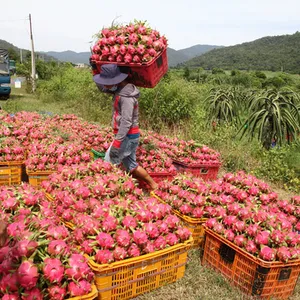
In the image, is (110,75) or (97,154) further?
(97,154)

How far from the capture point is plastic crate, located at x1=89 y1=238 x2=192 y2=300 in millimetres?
2469

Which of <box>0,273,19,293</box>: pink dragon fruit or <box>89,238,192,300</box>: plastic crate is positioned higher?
<box>0,273,19,293</box>: pink dragon fruit

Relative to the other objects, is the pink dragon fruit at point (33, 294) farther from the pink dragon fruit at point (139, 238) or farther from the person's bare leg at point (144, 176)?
the person's bare leg at point (144, 176)

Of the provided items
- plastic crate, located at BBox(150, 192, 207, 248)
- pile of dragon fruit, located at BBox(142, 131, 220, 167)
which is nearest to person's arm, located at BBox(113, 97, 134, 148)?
plastic crate, located at BBox(150, 192, 207, 248)

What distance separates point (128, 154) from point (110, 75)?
3.65 feet

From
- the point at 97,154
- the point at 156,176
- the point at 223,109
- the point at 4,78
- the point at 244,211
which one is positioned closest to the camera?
the point at 244,211

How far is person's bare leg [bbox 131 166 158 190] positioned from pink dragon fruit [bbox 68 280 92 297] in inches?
104

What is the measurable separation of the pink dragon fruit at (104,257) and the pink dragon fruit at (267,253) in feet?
4.22

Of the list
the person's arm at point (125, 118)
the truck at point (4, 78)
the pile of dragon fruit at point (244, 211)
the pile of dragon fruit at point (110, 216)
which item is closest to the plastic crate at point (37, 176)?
the pile of dragon fruit at point (110, 216)

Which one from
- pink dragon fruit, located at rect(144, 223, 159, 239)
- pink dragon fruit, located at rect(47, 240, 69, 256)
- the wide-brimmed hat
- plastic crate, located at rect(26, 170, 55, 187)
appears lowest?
plastic crate, located at rect(26, 170, 55, 187)

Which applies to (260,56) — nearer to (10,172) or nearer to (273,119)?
(273,119)

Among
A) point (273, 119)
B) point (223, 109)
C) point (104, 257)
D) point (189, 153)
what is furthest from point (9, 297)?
point (223, 109)

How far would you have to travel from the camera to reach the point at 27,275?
1944 millimetres

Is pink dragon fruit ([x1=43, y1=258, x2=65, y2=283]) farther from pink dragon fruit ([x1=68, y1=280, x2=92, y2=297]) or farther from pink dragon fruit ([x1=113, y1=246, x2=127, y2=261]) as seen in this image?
pink dragon fruit ([x1=113, y1=246, x2=127, y2=261])
